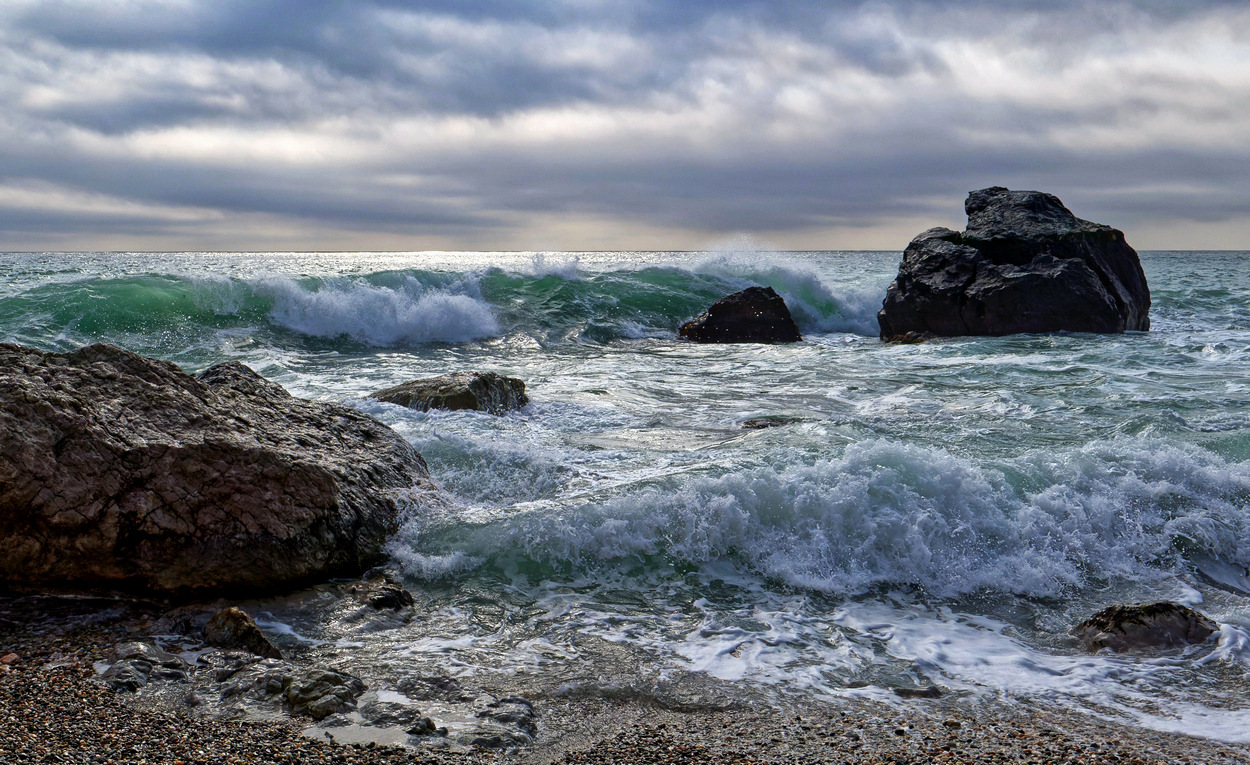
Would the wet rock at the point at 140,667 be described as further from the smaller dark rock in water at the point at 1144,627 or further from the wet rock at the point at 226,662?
the smaller dark rock in water at the point at 1144,627

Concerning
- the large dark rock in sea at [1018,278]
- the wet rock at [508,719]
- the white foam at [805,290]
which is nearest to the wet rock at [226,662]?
the wet rock at [508,719]

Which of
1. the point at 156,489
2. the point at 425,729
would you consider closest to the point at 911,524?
the point at 425,729

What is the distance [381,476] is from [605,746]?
8.26 feet

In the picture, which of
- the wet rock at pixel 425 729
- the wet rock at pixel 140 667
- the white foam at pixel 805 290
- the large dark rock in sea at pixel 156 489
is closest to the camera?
the wet rock at pixel 425 729

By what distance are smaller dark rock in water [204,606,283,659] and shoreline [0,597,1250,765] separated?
0.37m

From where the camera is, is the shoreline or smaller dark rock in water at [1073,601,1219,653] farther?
smaller dark rock in water at [1073,601,1219,653]

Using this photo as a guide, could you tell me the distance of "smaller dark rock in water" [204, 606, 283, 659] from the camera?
10.3ft

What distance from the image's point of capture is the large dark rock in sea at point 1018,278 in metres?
14.6

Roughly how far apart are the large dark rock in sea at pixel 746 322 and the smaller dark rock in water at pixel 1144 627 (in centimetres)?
1203

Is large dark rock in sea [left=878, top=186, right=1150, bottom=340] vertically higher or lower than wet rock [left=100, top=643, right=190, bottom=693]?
higher

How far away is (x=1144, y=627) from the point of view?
136 inches

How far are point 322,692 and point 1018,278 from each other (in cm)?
1469

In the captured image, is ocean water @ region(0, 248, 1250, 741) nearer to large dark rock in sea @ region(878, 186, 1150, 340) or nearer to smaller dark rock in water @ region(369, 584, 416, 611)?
smaller dark rock in water @ region(369, 584, 416, 611)

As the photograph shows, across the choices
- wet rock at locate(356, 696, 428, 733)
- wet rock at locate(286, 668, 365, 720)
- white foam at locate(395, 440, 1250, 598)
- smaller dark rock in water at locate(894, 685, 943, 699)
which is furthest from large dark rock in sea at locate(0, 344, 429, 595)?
smaller dark rock in water at locate(894, 685, 943, 699)
